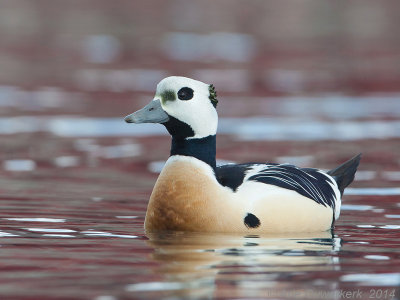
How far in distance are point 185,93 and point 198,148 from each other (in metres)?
0.46

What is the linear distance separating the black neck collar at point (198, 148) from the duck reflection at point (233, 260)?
0.66 metres

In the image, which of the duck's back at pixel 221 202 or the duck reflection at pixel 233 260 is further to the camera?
the duck's back at pixel 221 202

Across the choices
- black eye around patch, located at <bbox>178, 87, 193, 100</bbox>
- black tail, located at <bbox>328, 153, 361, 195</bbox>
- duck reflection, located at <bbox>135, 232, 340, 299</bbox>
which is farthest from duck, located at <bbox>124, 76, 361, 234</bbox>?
black tail, located at <bbox>328, 153, 361, 195</bbox>

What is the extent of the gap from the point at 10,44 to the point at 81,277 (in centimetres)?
2352

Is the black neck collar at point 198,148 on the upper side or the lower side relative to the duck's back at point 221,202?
upper

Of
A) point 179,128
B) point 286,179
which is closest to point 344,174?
point 286,179

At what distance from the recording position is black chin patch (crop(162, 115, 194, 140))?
9.83 meters

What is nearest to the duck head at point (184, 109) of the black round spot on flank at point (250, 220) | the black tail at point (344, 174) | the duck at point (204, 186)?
the duck at point (204, 186)

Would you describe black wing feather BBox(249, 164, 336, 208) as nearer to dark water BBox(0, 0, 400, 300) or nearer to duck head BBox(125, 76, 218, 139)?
dark water BBox(0, 0, 400, 300)

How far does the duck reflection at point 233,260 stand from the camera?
7.68 meters

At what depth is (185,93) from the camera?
32.1 ft

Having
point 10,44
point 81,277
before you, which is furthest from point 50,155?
point 10,44

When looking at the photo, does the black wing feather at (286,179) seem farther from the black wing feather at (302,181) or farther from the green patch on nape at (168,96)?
the green patch on nape at (168,96)

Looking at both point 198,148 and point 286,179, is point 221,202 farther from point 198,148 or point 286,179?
point 286,179
